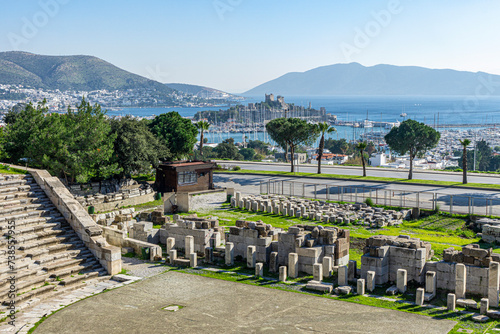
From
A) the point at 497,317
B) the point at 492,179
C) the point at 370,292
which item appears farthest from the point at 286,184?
the point at 497,317

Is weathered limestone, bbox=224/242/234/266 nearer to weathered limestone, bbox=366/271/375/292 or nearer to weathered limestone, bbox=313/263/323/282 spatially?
weathered limestone, bbox=313/263/323/282

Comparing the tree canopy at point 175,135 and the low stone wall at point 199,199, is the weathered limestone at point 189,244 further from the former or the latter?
the tree canopy at point 175,135

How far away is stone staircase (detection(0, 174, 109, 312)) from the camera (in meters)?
23.2

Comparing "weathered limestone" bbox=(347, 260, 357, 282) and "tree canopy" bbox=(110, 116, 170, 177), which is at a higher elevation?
"tree canopy" bbox=(110, 116, 170, 177)

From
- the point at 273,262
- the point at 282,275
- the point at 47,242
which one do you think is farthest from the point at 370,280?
the point at 47,242

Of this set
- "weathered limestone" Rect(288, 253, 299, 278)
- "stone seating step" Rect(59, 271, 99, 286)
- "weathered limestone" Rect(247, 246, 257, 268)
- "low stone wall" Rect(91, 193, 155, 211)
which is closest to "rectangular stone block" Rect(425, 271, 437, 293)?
"weathered limestone" Rect(288, 253, 299, 278)

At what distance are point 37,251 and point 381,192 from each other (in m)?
37.9

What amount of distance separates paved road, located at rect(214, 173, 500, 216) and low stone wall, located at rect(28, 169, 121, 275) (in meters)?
26.6

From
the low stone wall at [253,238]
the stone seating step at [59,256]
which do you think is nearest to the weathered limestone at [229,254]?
the low stone wall at [253,238]

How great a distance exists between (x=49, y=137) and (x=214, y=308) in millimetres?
28378

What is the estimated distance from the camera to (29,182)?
32688 mm

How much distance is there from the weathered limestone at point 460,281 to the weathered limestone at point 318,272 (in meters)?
6.13

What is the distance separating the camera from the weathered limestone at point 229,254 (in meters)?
28.4

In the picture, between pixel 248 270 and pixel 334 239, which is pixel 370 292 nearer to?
pixel 334 239
